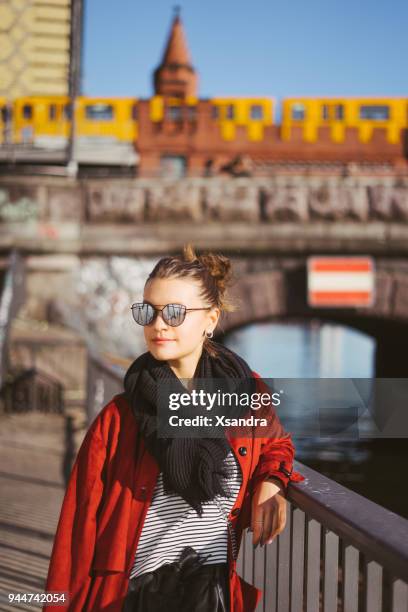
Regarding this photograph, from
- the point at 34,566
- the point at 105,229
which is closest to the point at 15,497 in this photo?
the point at 34,566

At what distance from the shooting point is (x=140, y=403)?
5.86ft

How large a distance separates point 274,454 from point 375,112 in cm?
1504

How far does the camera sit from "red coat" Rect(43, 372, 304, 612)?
68.4 inches

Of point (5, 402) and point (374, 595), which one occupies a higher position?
point (374, 595)

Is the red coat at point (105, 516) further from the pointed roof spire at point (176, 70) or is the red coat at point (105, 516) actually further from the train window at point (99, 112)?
the pointed roof spire at point (176, 70)

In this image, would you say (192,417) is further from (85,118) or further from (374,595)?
(85,118)

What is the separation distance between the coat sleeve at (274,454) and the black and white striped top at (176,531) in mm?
92

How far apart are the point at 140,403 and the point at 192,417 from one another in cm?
13

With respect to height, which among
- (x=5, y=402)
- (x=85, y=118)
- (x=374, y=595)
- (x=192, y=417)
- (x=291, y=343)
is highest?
(x=85, y=118)

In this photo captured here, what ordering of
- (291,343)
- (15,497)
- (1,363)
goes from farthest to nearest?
1. (291,343)
2. (1,363)
3. (15,497)

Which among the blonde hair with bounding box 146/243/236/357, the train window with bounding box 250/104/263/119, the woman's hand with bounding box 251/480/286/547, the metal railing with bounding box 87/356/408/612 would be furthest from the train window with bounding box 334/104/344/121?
the woman's hand with bounding box 251/480/286/547

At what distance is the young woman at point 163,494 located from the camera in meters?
1.74

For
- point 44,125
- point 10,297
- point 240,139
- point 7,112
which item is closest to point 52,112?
point 44,125
